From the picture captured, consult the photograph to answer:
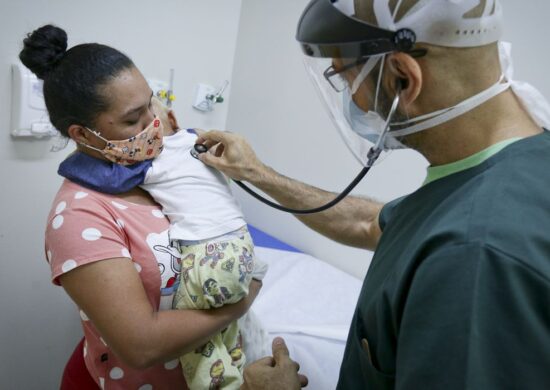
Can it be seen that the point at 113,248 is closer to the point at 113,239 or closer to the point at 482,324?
the point at 113,239

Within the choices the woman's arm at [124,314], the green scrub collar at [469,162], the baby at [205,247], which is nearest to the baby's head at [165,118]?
the baby at [205,247]

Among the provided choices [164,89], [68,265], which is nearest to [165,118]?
[68,265]

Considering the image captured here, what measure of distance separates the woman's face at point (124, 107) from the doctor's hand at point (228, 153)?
205 millimetres

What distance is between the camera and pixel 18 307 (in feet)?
5.28

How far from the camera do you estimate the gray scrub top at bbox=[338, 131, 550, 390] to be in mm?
450

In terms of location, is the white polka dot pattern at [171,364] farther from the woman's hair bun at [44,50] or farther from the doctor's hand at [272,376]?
the woman's hair bun at [44,50]

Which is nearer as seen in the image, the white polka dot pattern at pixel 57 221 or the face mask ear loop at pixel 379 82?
the face mask ear loop at pixel 379 82

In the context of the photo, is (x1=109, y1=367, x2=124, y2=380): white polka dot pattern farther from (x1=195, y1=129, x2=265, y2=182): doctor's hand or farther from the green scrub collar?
the green scrub collar

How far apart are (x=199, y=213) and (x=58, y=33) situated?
54 cm

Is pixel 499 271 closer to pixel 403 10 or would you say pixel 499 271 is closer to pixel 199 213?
pixel 403 10

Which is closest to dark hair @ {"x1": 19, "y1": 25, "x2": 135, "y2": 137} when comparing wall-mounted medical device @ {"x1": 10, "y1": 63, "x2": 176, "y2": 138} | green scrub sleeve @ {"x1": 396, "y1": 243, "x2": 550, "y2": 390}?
wall-mounted medical device @ {"x1": 10, "y1": 63, "x2": 176, "y2": 138}

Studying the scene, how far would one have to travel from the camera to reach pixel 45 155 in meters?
1.53

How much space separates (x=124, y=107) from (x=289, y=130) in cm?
116

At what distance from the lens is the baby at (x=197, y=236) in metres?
0.90
